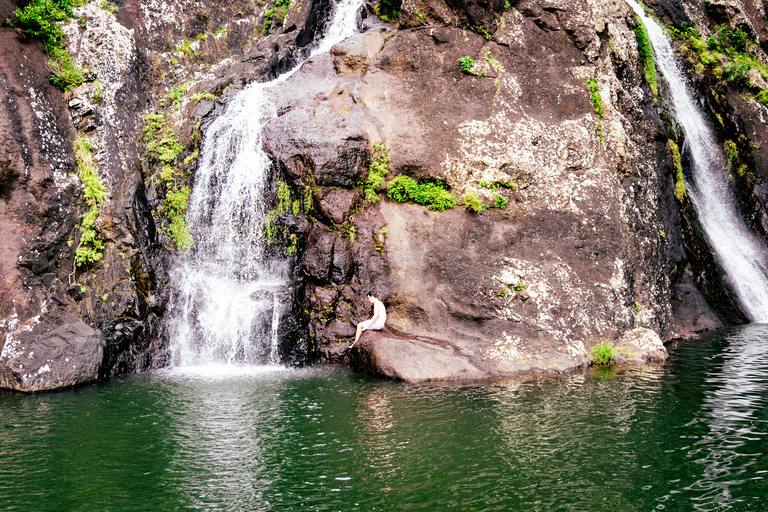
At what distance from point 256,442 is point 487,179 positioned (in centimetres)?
920

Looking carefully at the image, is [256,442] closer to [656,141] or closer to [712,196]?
[656,141]

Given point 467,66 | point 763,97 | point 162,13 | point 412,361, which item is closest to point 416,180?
point 467,66

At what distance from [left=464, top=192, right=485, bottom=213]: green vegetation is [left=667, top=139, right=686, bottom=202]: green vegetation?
7.79 metres

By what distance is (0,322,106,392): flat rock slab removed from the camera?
11109mm

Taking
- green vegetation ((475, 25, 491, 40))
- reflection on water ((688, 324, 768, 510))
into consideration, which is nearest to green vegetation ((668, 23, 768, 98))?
green vegetation ((475, 25, 491, 40))

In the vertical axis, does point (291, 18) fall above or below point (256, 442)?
above

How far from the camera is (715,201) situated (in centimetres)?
1875

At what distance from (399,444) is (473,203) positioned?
25.8 feet

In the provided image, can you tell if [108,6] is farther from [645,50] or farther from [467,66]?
[645,50]

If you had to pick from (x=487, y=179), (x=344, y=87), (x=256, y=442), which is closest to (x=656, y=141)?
(x=487, y=179)

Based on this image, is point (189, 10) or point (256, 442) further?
point (189, 10)

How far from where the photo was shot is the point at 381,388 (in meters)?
10.7

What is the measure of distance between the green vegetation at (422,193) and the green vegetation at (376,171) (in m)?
0.33

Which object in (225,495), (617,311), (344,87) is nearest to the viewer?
(225,495)
